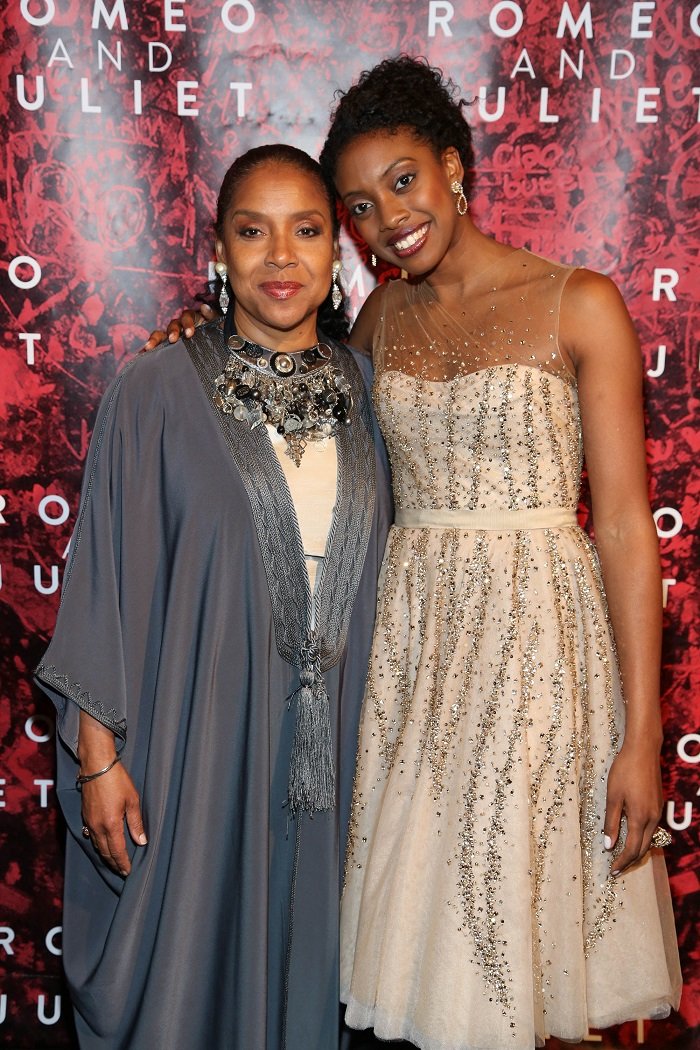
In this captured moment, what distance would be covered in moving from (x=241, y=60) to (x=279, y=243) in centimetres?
74

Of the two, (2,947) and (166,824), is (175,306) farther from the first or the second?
(2,947)

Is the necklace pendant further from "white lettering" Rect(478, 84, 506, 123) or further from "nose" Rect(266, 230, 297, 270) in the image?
"white lettering" Rect(478, 84, 506, 123)

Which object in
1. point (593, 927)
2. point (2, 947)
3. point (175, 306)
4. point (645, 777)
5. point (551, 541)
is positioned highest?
point (175, 306)

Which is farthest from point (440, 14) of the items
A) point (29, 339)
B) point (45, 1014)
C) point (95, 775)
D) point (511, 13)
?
point (45, 1014)

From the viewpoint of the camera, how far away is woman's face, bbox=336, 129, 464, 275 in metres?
1.69

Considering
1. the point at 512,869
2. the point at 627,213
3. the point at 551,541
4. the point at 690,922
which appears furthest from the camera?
the point at 690,922

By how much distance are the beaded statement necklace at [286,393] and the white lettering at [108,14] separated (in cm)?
88

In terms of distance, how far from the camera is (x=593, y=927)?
1.63 metres

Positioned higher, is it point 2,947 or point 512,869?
point 512,869

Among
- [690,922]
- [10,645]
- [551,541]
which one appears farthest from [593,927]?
[10,645]

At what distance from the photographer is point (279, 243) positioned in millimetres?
1747

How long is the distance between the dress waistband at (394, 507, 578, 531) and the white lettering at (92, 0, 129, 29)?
131cm

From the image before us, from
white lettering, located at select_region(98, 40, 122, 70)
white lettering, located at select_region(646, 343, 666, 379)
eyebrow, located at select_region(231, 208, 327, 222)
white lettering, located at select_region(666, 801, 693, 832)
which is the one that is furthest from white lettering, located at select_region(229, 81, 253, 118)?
white lettering, located at select_region(666, 801, 693, 832)

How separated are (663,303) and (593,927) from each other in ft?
4.38
